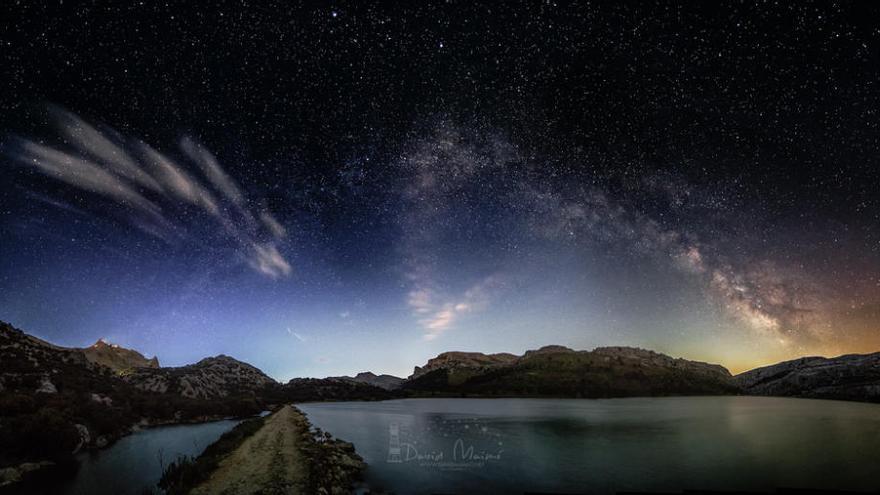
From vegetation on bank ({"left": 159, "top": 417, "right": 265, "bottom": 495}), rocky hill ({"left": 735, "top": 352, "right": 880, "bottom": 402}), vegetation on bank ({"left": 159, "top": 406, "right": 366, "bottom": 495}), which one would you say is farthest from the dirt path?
rocky hill ({"left": 735, "top": 352, "right": 880, "bottom": 402})

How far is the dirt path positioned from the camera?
20.5 m

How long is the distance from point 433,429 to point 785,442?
42.5 metres

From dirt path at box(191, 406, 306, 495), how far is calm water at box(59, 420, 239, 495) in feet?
13.2

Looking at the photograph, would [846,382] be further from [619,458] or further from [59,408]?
[59,408]

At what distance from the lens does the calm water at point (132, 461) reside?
22.7 metres

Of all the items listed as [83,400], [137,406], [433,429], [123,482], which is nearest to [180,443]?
[83,400]

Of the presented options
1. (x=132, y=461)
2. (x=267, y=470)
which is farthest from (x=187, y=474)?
(x=132, y=461)

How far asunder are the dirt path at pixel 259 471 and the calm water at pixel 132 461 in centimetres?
403

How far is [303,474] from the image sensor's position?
23.7m

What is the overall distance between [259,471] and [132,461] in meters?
13.9

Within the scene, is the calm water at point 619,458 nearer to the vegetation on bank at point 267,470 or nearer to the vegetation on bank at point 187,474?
the vegetation on bank at point 267,470

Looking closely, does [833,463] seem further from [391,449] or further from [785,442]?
[391,449]

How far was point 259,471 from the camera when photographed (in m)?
24.3

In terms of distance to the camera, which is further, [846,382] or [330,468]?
[846,382]
